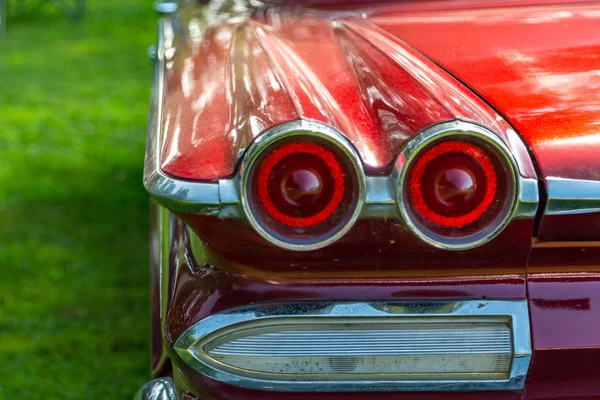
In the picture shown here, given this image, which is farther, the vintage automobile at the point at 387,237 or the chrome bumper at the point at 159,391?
the chrome bumper at the point at 159,391

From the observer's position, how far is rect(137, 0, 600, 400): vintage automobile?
4.72 feet

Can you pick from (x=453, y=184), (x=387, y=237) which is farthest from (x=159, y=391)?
(x=453, y=184)

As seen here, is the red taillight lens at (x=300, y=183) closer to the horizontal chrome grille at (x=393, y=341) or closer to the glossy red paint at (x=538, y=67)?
the horizontal chrome grille at (x=393, y=341)

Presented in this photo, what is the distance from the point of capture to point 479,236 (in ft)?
4.77

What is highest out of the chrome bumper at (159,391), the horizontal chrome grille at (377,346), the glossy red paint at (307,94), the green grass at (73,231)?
the glossy red paint at (307,94)

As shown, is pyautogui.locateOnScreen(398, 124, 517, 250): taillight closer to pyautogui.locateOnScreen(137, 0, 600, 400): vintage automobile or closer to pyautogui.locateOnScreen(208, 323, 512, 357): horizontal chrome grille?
pyautogui.locateOnScreen(137, 0, 600, 400): vintage automobile

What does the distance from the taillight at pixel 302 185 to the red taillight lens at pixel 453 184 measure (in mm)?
114

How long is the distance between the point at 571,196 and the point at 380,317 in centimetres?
41

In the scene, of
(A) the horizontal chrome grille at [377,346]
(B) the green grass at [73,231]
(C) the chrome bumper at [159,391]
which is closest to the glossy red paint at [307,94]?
(A) the horizontal chrome grille at [377,346]

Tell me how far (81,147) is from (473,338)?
478 centimetres

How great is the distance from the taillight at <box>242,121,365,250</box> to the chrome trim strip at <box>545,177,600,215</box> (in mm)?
349

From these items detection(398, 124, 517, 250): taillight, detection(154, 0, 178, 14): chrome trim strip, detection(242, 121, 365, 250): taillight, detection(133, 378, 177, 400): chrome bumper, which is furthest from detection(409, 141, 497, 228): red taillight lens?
detection(154, 0, 178, 14): chrome trim strip

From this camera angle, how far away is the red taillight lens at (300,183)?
4.69 ft

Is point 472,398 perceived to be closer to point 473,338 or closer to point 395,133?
point 473,338
